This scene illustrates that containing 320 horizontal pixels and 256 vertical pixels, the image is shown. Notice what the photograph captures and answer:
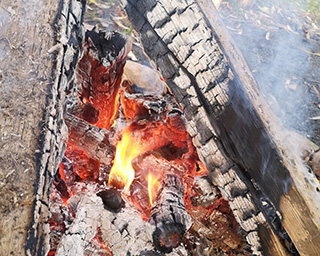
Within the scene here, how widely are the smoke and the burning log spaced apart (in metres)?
1.42

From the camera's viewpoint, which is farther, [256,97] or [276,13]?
[276,13]

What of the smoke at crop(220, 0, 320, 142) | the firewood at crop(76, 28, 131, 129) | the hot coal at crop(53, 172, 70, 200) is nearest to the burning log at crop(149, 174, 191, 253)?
the hot coal at crop(53, 172, 70, 200)

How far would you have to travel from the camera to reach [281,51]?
170 inches

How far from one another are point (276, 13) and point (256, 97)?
4.57 meters

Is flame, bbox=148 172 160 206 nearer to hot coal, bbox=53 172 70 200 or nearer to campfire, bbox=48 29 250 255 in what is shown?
campfire, bbox=48 29 250 255

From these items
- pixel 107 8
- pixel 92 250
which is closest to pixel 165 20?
pixel 92 250

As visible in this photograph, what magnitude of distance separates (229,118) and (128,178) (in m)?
1.12

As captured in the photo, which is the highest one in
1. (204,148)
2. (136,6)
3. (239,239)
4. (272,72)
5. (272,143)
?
(272,72)

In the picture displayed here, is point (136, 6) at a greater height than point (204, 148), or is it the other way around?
point (136, 6)

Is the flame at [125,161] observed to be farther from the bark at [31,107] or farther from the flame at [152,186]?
the bark at [31,107]

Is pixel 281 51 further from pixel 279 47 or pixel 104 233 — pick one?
pixel 104 233

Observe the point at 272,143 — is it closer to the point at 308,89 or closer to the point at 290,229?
the point at 290,229

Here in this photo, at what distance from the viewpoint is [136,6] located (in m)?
1.62

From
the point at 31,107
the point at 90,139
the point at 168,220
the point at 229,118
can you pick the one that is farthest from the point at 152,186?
the point at 31,107
